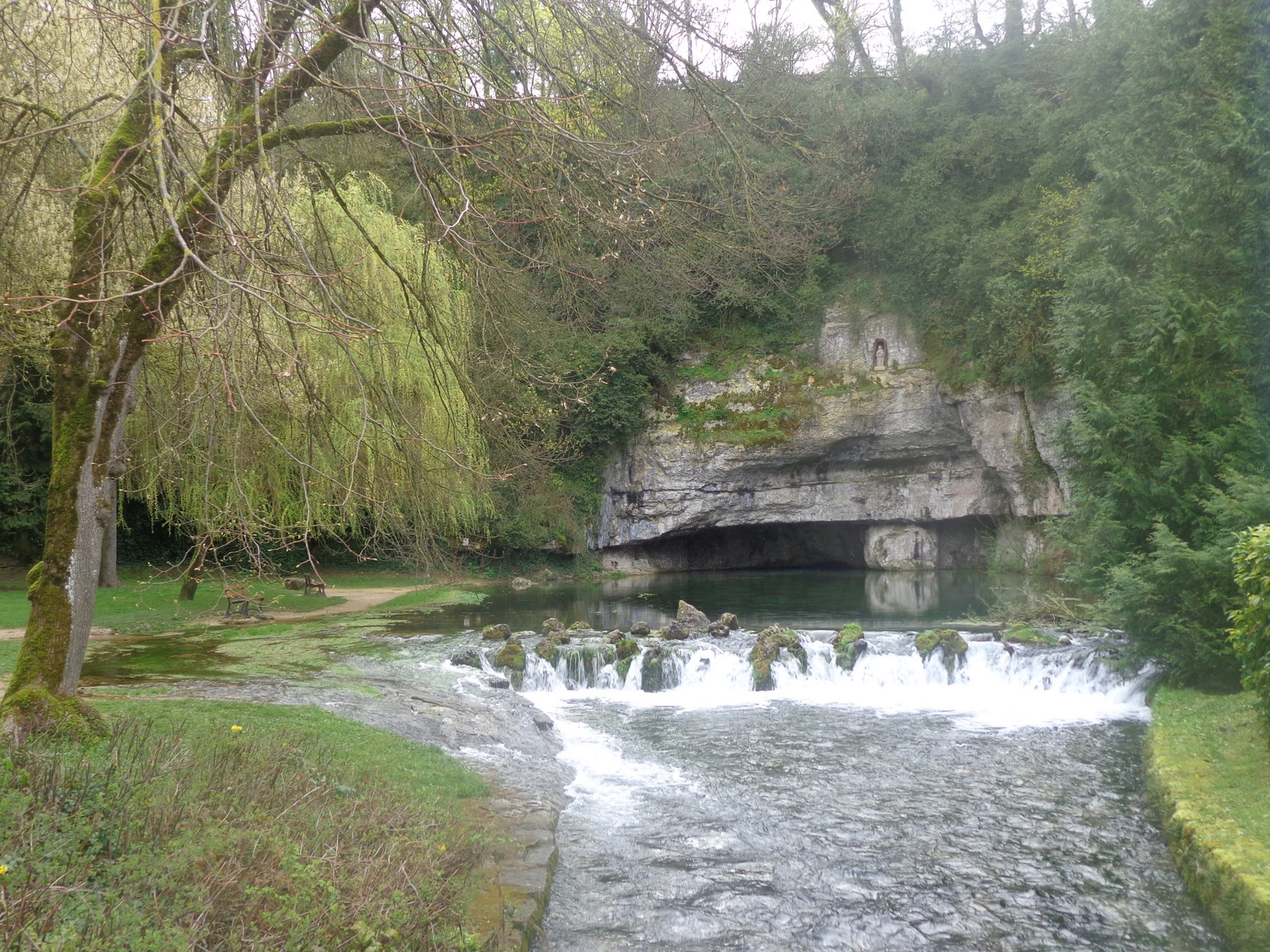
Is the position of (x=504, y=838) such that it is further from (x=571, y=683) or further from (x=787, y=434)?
(x=787, y=434)

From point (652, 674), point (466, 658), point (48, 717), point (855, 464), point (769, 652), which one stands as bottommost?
point (652, 674)

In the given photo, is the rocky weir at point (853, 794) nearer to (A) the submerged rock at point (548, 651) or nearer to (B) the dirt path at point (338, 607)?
(A) the submerged rock at point (548, 651)

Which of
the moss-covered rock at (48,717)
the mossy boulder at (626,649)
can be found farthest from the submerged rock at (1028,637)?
the moss-covered rock at (48,717)

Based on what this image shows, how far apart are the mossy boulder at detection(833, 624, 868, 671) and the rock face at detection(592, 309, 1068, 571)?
1498cm

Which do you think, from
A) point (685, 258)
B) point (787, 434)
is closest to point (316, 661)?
point (685, 258)

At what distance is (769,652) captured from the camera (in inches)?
580

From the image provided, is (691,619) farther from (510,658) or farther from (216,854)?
(216,854)

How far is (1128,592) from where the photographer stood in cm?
1125

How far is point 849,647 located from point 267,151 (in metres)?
11.4

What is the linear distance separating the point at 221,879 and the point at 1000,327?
26533mm

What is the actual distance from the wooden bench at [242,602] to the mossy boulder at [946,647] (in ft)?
38.2

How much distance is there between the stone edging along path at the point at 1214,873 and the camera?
214 inches

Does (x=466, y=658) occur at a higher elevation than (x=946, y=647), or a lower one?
lower

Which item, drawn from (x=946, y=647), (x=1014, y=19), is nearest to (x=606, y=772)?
(x=946, y=647)
